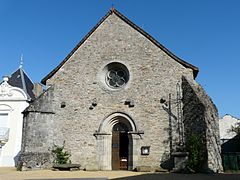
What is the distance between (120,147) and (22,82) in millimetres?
13063

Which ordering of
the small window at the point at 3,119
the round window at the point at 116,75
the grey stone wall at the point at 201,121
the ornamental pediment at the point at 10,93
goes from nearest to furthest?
the grey stone wall at the point at 201,121 < the round window at the point at 116,75 < the small window at the point at 3,119 < the ornamental pediment at the point at 10,93

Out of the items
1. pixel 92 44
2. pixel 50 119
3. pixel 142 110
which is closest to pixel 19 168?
pixel 50 119

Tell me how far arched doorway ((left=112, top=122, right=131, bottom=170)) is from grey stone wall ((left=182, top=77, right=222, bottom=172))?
140 inches

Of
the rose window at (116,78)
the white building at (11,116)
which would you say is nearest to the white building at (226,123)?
the rose window at (116,78)

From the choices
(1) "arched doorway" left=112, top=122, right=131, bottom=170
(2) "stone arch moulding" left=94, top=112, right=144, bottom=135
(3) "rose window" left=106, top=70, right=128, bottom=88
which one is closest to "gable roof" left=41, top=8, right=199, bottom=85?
(3) "rose window" left=106, top=70, right=128, bottom=88

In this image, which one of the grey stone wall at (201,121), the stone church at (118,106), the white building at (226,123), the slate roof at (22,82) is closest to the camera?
the grey stone wall at (201,121)

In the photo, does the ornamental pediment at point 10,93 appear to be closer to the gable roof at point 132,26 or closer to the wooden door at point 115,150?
the gable roof at point 132,26

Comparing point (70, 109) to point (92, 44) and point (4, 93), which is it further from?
point (4, 93)

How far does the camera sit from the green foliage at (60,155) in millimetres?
14586

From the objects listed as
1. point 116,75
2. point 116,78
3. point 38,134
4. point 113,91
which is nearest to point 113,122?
point 113,91

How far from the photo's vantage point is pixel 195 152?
12641 mm

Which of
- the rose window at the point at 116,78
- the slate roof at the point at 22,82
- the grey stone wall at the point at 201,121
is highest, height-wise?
the slate roof at the point at 22,82

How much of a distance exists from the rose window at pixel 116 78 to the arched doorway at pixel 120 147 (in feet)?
Answer: 8.05

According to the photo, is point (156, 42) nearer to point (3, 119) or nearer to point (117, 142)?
point (117, 142)
